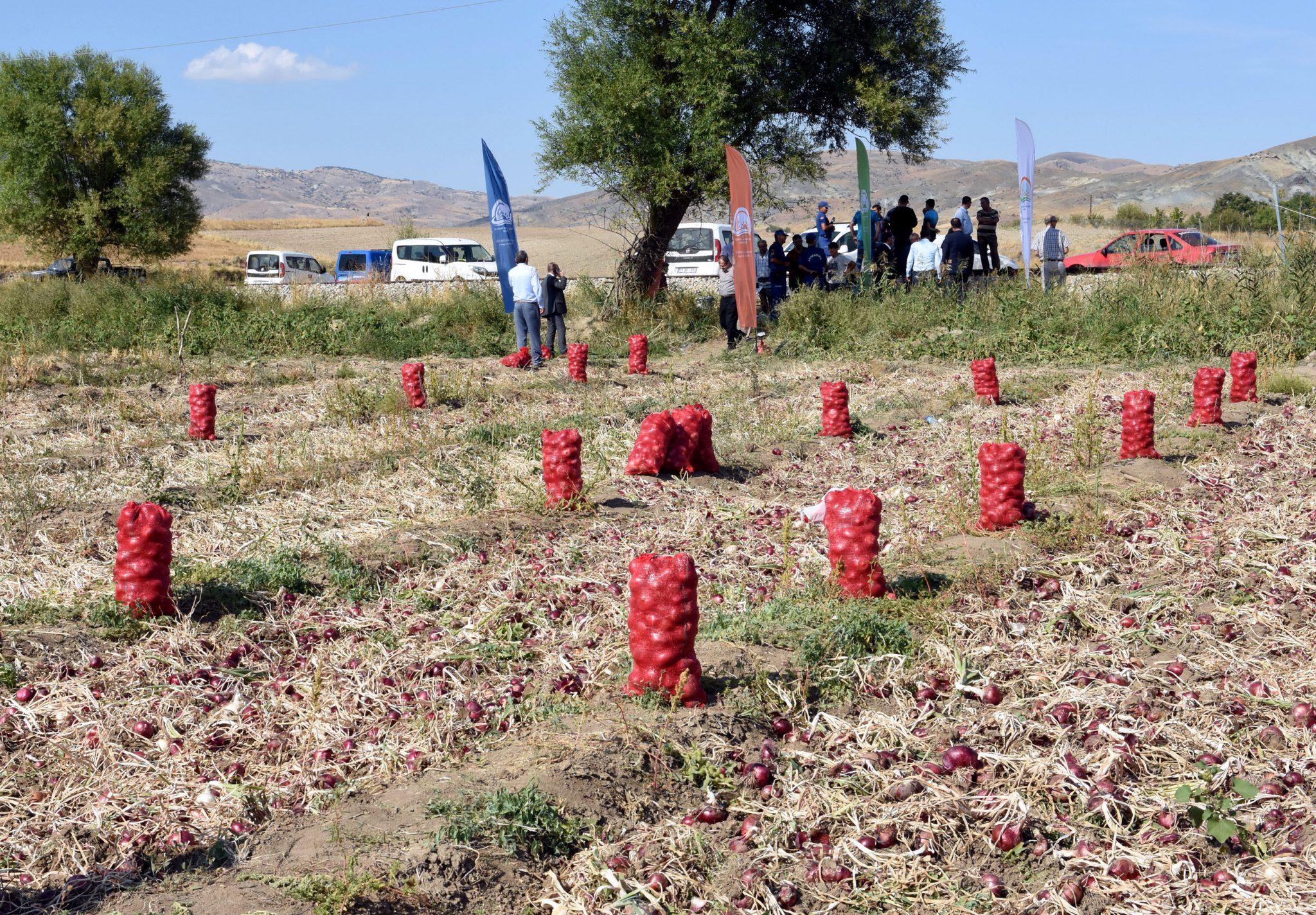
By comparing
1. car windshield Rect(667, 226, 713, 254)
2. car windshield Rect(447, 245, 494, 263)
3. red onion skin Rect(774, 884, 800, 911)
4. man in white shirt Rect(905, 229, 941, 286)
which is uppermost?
car windshield Rect(447, 245, 494, 263)

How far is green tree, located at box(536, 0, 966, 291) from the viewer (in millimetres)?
18719

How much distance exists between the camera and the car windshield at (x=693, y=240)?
81.8 ft

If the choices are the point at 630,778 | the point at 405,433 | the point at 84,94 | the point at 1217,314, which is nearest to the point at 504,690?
the point at 630,778

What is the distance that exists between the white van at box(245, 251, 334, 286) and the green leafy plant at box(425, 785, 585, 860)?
1122 inches

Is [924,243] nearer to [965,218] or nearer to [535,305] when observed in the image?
[965,218]

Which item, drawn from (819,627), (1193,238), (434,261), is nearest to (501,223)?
(434,261)

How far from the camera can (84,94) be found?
Result: 31.5 meters

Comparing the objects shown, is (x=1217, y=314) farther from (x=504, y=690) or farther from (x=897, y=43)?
(x=504, y=690)

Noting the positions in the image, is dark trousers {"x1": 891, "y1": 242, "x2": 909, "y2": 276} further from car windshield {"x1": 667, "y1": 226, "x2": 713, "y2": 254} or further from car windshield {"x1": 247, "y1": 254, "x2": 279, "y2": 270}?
car windshield {"x1": 247, "y1": 254, "x2": 279, "y2": 270}

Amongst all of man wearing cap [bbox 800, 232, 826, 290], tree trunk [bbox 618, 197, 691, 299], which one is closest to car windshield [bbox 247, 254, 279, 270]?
tree trunk [bbox 618, 197, 691, 299]

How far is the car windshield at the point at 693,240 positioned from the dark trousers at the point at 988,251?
6559 mm

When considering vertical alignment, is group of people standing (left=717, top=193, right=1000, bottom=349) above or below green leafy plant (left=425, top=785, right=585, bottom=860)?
above

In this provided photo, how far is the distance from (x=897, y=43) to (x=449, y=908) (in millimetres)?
19343

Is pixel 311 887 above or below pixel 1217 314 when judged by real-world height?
below
